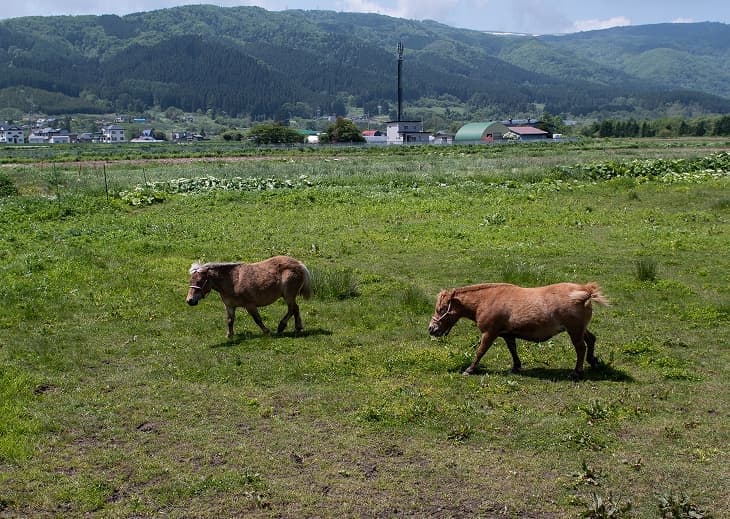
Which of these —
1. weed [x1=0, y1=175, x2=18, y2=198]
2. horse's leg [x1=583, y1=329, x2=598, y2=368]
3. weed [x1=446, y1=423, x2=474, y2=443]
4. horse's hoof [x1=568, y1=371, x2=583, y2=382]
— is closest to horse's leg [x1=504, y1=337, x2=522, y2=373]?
horse's hoof [x1=568, y1=371, x2=583, y2=382]

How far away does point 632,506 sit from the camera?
25.5ft

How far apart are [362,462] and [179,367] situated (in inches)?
195

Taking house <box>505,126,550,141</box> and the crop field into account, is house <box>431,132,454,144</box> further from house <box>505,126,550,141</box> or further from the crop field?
the crop field

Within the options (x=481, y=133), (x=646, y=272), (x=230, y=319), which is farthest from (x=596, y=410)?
(x=481, y=133)

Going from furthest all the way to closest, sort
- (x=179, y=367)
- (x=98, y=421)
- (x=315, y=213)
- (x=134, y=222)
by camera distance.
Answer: (x=315, y=213)
(x=134, y=222)
(x=179, y=367)
(x=98, y=421)

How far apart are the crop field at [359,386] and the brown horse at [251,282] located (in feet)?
2.29

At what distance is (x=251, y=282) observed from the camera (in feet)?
46.9

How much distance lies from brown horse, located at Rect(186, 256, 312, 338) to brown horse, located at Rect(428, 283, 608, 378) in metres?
3.63

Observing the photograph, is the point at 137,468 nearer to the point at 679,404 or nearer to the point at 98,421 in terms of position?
the point at 98,421

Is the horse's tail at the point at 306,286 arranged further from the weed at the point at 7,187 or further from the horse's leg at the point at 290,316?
the weed at the point at 7,187

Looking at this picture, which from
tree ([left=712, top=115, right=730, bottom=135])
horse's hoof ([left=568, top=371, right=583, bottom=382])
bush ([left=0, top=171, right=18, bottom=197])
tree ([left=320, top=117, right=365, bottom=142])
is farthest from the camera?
tree ([left=712, top=115, right=730, bottom=135])

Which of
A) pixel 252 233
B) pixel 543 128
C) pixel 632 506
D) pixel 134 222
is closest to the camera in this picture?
pixel 632 506

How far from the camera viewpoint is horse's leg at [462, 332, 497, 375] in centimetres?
1182

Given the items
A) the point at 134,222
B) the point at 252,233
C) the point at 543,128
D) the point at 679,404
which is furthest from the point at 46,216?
the point at 543,128
